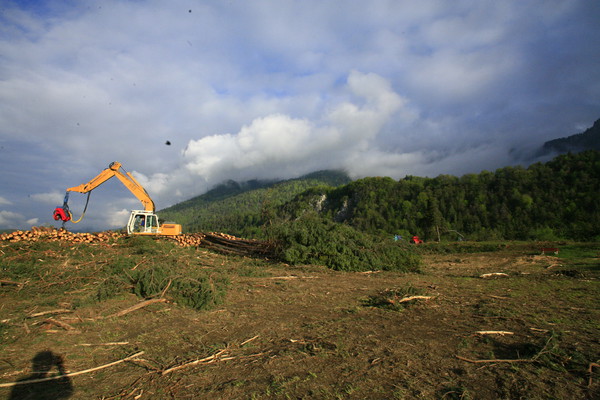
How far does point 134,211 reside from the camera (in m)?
15.9

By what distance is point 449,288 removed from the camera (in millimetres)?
7977

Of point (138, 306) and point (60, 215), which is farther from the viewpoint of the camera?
point (60, 215)

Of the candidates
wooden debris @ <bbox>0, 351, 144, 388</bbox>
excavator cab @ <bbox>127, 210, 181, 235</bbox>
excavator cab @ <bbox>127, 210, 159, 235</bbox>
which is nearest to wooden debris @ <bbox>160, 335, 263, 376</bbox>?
wooden debris @ <bbox>0, 351, 144, 388</bbox>

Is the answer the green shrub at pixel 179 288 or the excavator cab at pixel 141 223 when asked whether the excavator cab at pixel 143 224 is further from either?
the green shrub at pixel 179 288

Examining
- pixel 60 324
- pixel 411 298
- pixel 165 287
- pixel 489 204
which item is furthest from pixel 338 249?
pixel 489 204

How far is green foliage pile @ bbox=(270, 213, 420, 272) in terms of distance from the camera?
12.2m

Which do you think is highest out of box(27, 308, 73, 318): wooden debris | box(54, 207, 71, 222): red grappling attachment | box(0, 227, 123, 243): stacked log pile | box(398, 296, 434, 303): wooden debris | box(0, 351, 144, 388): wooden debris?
box(54, 207, 71, 222): red grappling attachment

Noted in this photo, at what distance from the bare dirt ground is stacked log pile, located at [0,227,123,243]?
6.40m

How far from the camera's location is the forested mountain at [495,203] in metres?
43.1

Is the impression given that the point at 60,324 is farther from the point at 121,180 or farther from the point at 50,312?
the point at 121,180

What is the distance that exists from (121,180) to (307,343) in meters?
17.8

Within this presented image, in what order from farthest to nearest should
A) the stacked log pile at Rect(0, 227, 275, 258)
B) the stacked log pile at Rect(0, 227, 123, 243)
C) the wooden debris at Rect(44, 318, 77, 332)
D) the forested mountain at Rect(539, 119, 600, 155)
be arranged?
the forested mountain at Rect(539, 119, 600, 155) < the stacked log pile at Rect(0, 227, 275, 258) < the stacked log pile at Rect(0, 227, 123, 243) < the wooden debris at Rect(44, 318, 77, 332)

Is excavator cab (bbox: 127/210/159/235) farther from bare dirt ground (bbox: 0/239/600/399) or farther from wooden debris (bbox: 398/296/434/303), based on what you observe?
wooden debris (bbox: 398/296/434/303)

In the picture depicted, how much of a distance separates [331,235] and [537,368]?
9.78m
